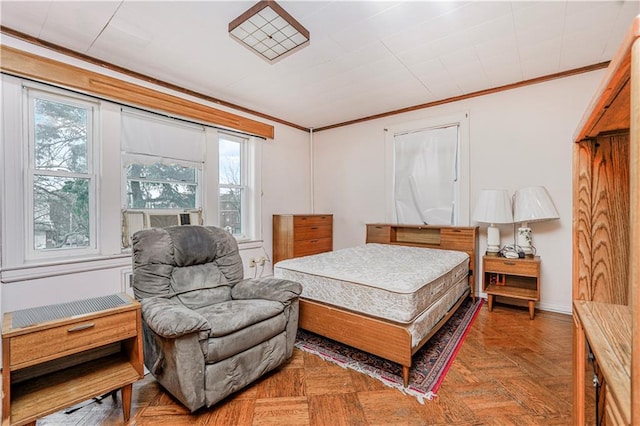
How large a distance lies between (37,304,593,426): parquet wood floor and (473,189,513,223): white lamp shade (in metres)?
1.31

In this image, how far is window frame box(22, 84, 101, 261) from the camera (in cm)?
242

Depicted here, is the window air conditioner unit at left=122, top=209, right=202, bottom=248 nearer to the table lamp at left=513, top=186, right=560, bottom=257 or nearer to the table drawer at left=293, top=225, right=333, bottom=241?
the table drawer at left=293, top=225, right=333, bottom=241

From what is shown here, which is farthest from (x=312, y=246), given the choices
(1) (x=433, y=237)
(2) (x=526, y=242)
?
(2) (x=526, y=242)

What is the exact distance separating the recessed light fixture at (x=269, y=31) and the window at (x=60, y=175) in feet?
5.46

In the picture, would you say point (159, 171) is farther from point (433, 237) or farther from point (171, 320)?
point (433, 237)

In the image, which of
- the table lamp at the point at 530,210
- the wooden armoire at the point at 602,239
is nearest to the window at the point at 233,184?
the table lamp at the point at 530,210

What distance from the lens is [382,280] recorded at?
204 cm

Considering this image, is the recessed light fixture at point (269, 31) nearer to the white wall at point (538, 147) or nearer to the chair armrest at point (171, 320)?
the chair armrest at point (171, 320)

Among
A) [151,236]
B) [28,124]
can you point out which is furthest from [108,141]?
[151,236]

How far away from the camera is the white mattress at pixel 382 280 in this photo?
6.29 feet

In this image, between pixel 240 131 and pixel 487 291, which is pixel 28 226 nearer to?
pixel 240 131

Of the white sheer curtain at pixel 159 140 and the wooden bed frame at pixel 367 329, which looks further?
the white sheer curtain at pixel 159 140

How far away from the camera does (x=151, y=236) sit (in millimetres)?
2021

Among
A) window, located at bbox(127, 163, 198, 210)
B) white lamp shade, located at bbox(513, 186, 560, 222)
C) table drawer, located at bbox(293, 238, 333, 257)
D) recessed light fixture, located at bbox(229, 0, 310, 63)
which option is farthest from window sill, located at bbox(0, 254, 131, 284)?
white lamp shade, located at bbox(513, 186, 560, 222)
